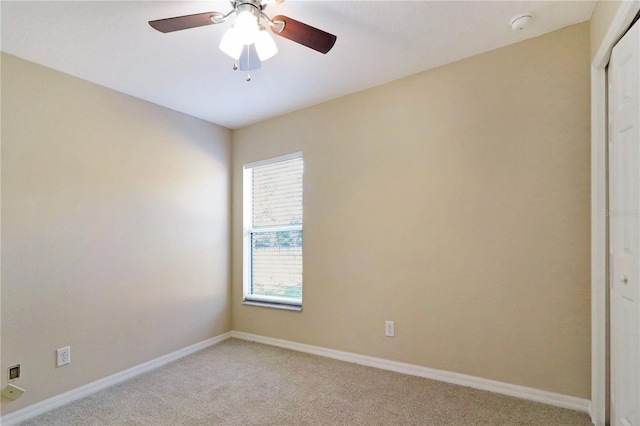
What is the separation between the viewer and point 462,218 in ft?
8.18

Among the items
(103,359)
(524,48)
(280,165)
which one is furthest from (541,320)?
(103,359)

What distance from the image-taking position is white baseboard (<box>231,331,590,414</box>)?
211 centimetres

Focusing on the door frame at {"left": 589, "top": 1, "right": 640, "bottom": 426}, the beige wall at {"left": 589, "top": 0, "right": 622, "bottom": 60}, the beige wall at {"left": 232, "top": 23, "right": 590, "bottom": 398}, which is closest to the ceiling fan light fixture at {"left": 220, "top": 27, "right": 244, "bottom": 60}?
the beige wall at {"left": 232, "top": 23, "right": 590, "bottom": 398}

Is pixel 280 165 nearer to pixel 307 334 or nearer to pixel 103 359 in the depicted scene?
pixel 307 334

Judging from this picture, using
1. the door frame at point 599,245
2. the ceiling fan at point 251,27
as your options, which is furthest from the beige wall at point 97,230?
the door frame at point 599,245

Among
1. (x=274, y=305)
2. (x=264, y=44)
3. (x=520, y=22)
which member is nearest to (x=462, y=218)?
(x=520, y=22)

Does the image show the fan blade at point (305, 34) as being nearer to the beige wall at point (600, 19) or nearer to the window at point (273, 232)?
the beige wall at point (600, 19)

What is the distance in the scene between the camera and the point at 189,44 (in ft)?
7.27

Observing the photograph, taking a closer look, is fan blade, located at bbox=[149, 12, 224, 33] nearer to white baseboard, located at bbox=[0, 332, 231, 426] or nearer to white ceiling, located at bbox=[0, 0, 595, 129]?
white ceiling, located at bbox=[0, 0, 595, 129]

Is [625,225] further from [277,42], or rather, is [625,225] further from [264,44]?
[277,42]

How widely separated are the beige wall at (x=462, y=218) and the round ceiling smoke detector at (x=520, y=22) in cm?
27

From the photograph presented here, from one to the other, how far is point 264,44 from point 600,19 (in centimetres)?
188

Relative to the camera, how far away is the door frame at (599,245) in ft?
6.16

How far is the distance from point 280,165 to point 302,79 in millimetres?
1090
